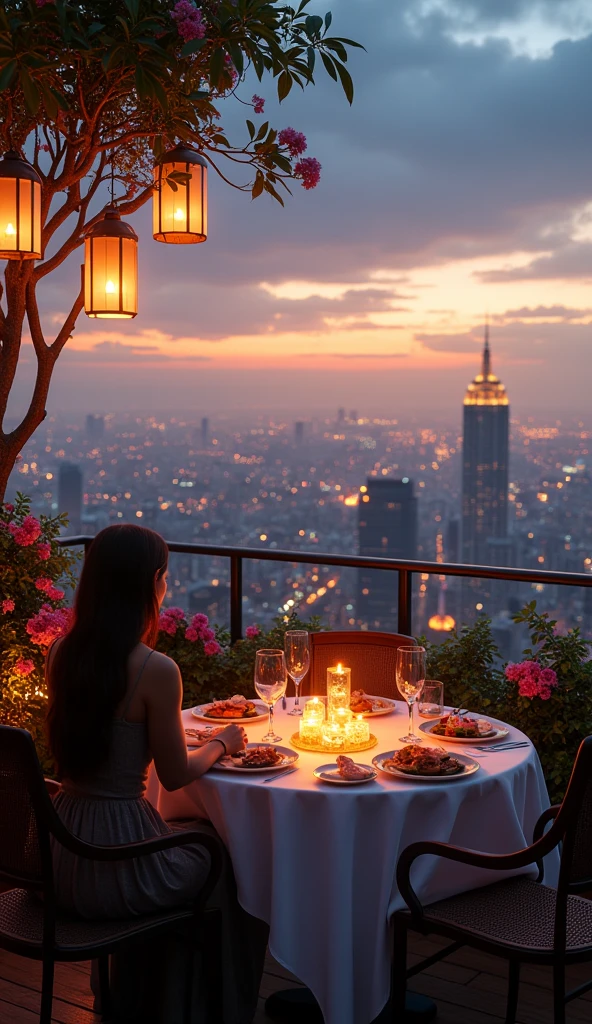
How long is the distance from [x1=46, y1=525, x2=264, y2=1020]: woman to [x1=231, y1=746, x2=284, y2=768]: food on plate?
0.16 metres

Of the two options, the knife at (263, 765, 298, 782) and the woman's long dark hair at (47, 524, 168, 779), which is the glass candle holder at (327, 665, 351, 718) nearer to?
the knife at (263, 765, 298, 782)

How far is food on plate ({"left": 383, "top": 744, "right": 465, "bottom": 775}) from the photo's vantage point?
2.53m

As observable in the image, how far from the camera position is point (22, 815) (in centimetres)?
234

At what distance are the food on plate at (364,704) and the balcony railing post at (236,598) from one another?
1680 mm

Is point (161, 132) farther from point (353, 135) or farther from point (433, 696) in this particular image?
point (353, 135)

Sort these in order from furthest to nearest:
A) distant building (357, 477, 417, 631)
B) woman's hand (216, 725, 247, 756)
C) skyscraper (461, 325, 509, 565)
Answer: skyscraper (461, 325, 509, 565)
distant building (357, 477, 417, 631)
woman's hand (216, 725, 247, 756)

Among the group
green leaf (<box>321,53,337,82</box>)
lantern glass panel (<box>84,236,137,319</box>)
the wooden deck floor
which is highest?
green leaf (<box>321,53,337,82</box>)

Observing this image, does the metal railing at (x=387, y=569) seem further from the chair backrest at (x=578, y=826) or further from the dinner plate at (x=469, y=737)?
the chair backrest at (x=578, y=826)

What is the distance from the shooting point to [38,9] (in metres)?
2.96

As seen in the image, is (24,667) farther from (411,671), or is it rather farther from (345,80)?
(345,80)

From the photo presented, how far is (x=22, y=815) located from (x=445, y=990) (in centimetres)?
157


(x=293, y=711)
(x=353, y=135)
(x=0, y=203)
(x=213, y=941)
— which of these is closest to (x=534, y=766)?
(x=293, y=711)

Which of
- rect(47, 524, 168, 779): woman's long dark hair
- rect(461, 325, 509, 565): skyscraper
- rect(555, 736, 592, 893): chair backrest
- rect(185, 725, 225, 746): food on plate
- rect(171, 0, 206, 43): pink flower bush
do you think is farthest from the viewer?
rect(461, 325, 509, 565): skyscraper

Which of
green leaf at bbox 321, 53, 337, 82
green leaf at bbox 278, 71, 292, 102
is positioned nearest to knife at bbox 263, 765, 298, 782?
green leaf at bbox 278, 71, 292, 102
